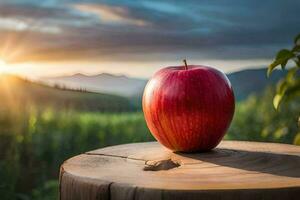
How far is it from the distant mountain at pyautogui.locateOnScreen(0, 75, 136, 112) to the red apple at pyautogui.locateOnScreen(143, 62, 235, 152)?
200 centimetres

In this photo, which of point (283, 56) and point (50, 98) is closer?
point (283, 56)

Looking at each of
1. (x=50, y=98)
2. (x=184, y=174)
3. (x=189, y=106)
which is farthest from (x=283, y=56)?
(x=50, y=98)

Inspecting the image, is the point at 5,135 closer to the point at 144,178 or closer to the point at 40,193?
the point at 40,193

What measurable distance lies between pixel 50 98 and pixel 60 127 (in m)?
0.27

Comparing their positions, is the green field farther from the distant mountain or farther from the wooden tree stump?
the wooden tree stump

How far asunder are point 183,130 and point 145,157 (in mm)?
160

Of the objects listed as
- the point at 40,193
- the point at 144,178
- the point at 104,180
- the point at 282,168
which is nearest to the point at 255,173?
the point at 282,168

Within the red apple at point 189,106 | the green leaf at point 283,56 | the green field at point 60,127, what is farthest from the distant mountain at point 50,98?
the green leaf at point 283,56

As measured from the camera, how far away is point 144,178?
1699 mm

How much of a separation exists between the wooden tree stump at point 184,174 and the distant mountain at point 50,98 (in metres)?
1.81

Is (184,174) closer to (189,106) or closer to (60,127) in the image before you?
(189,106)

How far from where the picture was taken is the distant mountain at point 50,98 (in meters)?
3.97

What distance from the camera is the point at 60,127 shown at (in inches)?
158

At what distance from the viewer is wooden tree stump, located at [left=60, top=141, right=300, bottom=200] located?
1547 millimetres
